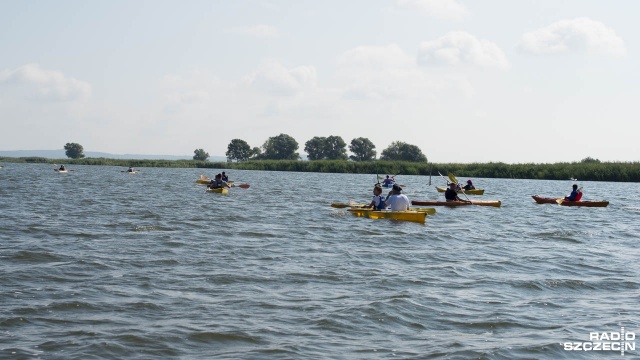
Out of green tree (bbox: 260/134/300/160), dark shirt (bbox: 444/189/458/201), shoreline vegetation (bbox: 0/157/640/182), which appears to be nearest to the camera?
dark shirt (bbox: 444/189/458/201)

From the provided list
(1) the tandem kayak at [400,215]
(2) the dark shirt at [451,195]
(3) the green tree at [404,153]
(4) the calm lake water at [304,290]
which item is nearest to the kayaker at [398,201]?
(1) the tandem kayak at [400,215]

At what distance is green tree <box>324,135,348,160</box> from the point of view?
6152 inches

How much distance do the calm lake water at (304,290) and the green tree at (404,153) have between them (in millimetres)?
120607

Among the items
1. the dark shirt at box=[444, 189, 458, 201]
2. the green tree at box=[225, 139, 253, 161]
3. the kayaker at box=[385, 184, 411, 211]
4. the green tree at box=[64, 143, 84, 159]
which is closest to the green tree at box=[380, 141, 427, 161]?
the green tree at box=[225, 139, 253, 161]

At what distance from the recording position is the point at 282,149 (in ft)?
513

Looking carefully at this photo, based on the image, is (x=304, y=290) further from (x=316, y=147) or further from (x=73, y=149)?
(x=73, y=149)

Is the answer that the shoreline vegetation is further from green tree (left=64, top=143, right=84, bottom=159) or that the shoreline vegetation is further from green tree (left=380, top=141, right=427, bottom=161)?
green tree (left=64, top=143, right=84, bottom=159)

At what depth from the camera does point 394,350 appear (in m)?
8.57

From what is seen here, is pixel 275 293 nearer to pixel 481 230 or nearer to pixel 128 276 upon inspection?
pixel 128 276

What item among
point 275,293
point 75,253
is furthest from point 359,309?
point 75,253

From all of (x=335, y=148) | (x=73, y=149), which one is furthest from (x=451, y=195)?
(x=73, y=149)

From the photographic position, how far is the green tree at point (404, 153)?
469ft

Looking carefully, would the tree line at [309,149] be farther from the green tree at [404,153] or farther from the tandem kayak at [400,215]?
the tandem kayak at [400,215]

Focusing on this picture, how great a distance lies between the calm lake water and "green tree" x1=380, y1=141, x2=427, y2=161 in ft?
396
